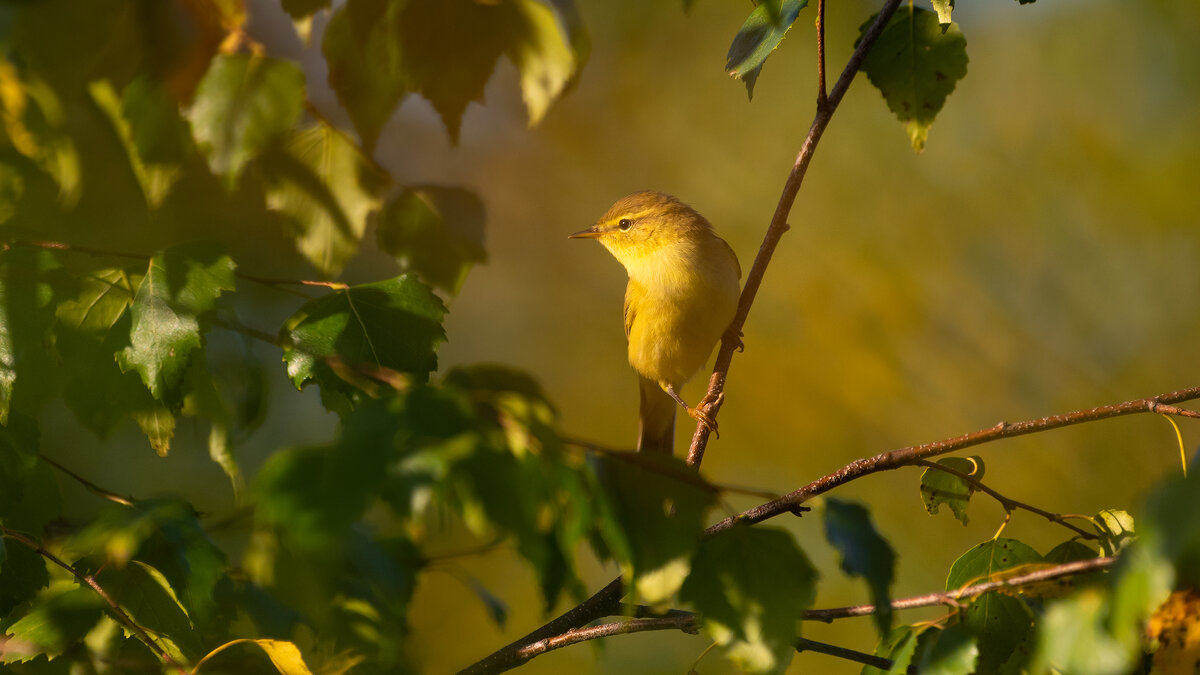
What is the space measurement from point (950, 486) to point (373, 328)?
0.85m

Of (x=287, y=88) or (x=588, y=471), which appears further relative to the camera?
(x=287, y=88)

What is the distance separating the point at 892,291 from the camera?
233 inches

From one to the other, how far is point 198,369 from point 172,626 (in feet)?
1.12

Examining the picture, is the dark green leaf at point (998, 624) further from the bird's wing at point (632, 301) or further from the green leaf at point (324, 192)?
the bird's wing at point (632, 301)

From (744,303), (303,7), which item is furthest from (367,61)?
(744,303)

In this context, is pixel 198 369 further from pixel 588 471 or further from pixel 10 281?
pixel 588 471

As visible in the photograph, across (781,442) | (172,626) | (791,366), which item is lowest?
(781,442)

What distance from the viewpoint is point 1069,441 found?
17.4ft

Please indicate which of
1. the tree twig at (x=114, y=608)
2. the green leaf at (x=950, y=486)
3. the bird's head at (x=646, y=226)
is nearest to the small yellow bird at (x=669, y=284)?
the bird's head at (x=646, y=226)

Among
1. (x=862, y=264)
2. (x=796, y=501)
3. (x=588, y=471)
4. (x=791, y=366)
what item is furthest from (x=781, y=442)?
(x=588, y=471)

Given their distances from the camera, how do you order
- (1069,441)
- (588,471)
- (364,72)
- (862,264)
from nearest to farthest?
(588,471)
(364,72)
(1069,441)
(862,264)

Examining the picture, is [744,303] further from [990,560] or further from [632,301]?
[632,301]

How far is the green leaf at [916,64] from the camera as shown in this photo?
54.2 inches

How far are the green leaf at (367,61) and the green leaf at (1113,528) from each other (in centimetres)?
97
